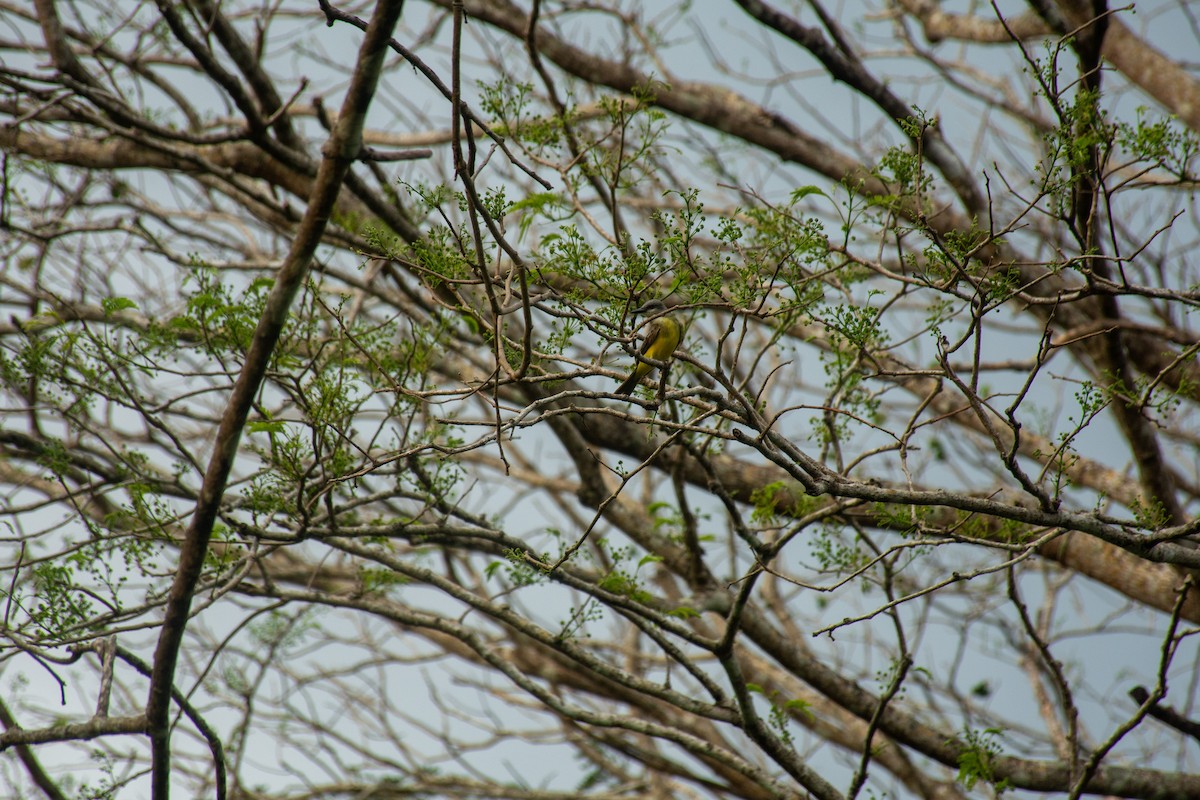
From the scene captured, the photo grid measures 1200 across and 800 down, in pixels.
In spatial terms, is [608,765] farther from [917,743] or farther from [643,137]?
[643,137]

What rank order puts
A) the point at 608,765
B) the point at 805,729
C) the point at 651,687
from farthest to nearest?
1. the point at 608,765
2. the point at 805,729
3. the point at 651,687

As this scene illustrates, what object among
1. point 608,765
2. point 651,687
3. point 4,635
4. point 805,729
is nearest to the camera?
point 4,635

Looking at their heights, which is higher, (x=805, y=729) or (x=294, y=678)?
(x=294, y=678)

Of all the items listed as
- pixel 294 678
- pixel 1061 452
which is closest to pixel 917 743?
pixel 1061 452

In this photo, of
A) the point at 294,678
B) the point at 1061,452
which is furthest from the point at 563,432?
the point at 294,678

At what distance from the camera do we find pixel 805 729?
714 cm

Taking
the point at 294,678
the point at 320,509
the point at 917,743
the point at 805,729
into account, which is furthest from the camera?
the point at 294,678

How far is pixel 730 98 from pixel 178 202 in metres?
4.43

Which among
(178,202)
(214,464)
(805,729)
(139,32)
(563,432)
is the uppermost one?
(178,202)

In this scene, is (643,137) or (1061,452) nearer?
(1061,452)

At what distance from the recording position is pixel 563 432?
4.77m

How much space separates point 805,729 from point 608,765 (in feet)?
6.82

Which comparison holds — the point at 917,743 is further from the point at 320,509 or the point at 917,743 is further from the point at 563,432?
the point at 320,509

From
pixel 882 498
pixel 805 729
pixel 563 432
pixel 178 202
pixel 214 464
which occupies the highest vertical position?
pixel 178 202
